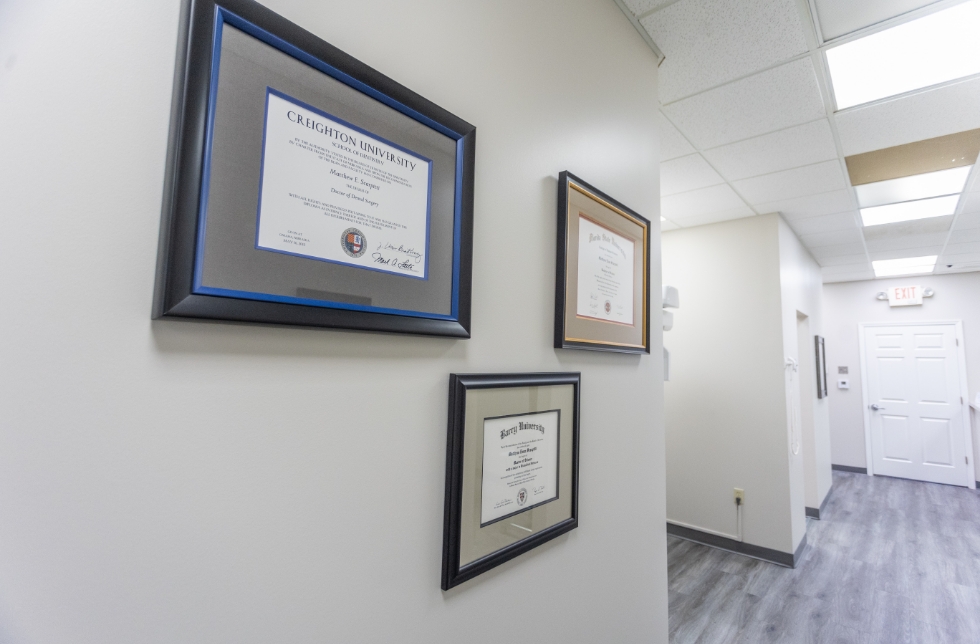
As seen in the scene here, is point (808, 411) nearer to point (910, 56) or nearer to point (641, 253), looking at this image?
point (910, 56)

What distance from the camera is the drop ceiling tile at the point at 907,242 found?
3.40 metres

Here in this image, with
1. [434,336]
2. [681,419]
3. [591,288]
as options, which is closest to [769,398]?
[681,419]

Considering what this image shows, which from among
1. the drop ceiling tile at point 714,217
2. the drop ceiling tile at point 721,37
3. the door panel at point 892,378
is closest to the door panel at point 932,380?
the door panel at point 892,378

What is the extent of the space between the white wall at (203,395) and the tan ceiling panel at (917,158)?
2.11 m

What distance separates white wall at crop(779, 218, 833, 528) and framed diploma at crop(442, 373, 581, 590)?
2563mm

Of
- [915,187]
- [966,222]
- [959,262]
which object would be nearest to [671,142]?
[915,187]

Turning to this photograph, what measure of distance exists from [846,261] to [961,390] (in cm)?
197

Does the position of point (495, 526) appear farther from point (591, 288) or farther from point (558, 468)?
point (591, 288)

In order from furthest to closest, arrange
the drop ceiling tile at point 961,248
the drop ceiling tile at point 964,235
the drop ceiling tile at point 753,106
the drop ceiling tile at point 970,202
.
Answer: the drop ceiling tile at point 961,248
the drop ceiling tile at point 964,235
the drop ceiling tile at point 970,202
the drop ceiling tile at point 753,106

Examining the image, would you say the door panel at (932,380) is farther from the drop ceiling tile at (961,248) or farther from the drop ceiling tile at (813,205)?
the drop ceiling tile at (813,205)

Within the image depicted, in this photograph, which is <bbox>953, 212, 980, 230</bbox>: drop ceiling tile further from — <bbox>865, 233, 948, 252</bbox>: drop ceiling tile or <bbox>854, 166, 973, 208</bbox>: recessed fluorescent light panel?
<bbox>854, 166, 973, 208</bbox>: recessed fluorescent light panel

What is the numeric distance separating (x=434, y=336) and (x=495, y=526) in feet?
1.18

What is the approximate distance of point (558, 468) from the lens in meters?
0.95

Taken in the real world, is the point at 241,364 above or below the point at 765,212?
below
